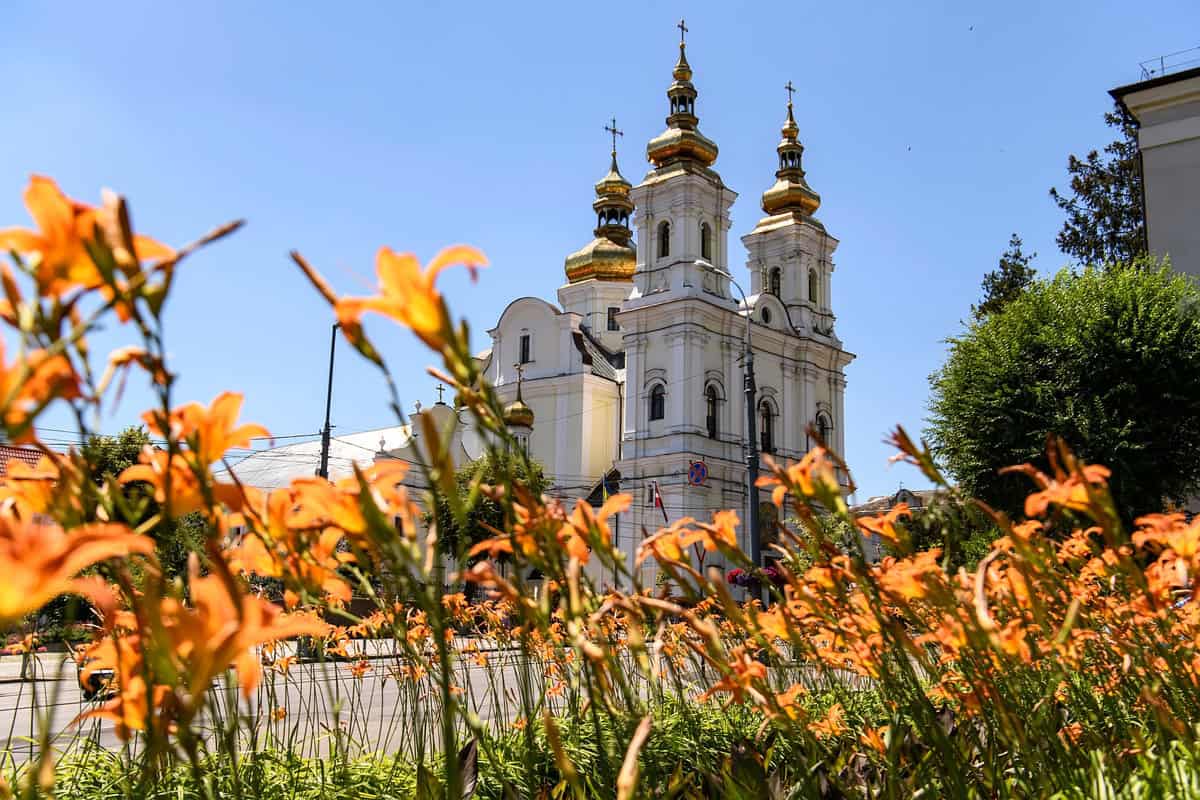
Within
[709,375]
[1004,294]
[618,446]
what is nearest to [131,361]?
[1004,294]

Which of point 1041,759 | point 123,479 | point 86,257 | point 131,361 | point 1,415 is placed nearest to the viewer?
point 1,415

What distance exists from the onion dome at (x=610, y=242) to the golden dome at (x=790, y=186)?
7.65m

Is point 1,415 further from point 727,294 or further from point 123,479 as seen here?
point 727,294

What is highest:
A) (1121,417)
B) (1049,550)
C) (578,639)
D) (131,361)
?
(1121,417)

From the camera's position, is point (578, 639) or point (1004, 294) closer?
point (578, 639)

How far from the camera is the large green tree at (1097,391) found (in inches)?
775

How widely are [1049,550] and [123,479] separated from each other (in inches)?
76.8

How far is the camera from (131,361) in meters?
1.27

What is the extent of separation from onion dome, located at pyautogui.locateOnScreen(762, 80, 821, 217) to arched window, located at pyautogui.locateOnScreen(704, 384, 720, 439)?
37.8ft

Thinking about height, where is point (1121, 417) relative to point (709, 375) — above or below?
below

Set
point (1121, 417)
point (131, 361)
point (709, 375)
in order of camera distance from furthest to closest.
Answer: point (709, 375) → point (1121, 417) → point (131, 361)

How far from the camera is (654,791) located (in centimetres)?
253

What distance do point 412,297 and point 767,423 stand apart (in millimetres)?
42286

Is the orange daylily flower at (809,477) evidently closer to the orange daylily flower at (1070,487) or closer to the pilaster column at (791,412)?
the orange daylily flower at (1070,487)
